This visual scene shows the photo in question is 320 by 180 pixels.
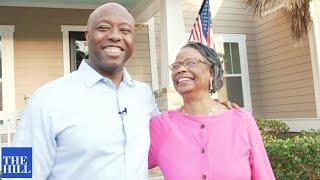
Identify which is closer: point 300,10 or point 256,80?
point 300,10

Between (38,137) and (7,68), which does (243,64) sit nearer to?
(7,68)

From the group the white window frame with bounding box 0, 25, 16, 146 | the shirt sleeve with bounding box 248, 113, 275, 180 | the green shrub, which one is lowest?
the green shrub

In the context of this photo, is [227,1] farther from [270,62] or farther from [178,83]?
[178,83]

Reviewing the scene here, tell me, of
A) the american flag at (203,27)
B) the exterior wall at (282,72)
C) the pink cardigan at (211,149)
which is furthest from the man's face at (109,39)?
the exterior wall at (282,72)

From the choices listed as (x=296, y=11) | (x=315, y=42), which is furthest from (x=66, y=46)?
(x=315, y=42)

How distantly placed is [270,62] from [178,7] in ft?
12.8

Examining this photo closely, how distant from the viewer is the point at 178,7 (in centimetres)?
648

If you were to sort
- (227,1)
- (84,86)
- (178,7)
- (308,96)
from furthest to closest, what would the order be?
1. (227,1)
2. (308,96)
3. (178,7)
4. (84,86)

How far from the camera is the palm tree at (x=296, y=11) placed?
749 cm

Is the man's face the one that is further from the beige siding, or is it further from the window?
the beige siding

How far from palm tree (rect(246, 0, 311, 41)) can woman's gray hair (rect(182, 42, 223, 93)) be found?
5.84 m

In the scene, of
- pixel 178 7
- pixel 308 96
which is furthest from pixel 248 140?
pixel 308 96

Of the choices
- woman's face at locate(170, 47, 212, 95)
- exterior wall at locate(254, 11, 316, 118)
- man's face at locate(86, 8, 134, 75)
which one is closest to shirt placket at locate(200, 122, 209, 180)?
woman's face at locate(170, 47, 212, 95)

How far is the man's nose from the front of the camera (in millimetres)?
1781
